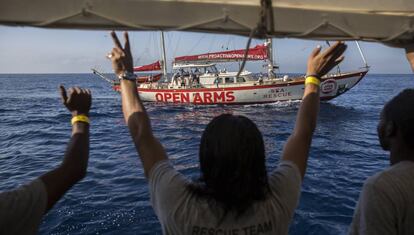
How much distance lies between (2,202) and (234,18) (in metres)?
1.33

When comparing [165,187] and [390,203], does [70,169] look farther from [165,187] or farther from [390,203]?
[390,203]

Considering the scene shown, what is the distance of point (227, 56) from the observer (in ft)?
102

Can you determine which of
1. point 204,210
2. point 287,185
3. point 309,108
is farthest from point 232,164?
point 309,108

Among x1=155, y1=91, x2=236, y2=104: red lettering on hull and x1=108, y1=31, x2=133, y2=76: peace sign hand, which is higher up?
x1=108, y1=31, x2=133, y2=76: peace sign hand

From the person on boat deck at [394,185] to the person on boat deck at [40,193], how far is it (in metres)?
1.43

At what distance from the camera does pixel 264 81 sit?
1085 inches

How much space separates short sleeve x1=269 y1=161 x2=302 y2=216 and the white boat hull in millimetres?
25756

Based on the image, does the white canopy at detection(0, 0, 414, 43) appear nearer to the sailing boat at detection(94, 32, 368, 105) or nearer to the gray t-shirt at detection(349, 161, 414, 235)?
the gray t-shirt at detection(349, 161, 414, 235)

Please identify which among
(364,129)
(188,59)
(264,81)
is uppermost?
(188,59)

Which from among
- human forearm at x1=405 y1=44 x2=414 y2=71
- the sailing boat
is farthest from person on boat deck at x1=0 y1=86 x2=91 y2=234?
the sailing boat

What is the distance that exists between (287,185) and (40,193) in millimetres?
1071

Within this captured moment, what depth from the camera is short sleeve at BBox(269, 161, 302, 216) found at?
1.62 metres

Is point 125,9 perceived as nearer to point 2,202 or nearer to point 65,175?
point 65,175

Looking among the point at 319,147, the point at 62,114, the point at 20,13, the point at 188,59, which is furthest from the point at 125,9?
the point at 188,59
